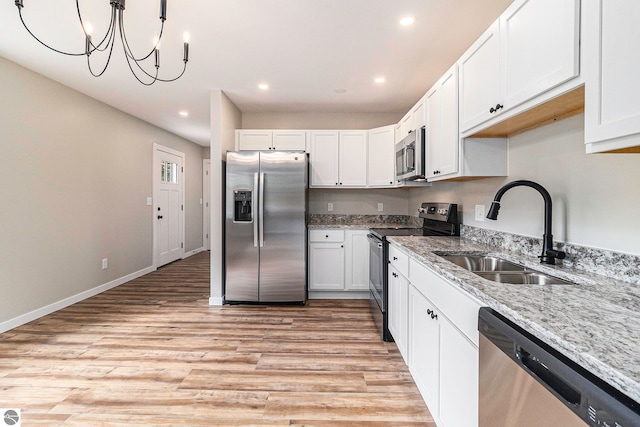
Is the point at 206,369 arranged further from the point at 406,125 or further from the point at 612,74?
the point at 406,125

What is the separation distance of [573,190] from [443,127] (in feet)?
3.29

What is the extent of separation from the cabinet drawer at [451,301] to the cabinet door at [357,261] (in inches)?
73.3

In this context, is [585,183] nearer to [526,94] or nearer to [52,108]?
[526,94]

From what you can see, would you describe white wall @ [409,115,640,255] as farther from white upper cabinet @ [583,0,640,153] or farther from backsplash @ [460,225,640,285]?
white upper cabinet @ [583,0,640,153]

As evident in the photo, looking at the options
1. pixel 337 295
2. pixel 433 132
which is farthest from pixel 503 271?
pixel 337 295

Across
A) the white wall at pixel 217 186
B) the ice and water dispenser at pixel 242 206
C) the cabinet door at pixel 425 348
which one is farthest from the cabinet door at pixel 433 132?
the white wall at pixel 217 186

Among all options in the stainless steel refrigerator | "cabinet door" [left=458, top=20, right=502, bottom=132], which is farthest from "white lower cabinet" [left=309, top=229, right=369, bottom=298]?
"cabinet door" [left=458, top=20, right=502, bottom=132]

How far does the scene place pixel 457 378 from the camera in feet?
4.02

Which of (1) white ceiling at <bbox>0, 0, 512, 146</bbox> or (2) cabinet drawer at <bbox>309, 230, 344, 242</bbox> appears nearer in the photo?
(1) white ceiling at <bbox>0, 0, 512, 146</bbox>

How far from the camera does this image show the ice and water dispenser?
3.44m

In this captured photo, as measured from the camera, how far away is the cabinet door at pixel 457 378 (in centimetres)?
110

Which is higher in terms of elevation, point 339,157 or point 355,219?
point 339,157

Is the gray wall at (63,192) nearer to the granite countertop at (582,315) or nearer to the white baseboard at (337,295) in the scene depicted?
the white baseboard at (337,295)

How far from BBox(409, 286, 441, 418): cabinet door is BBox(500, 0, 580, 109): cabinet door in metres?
1.13
